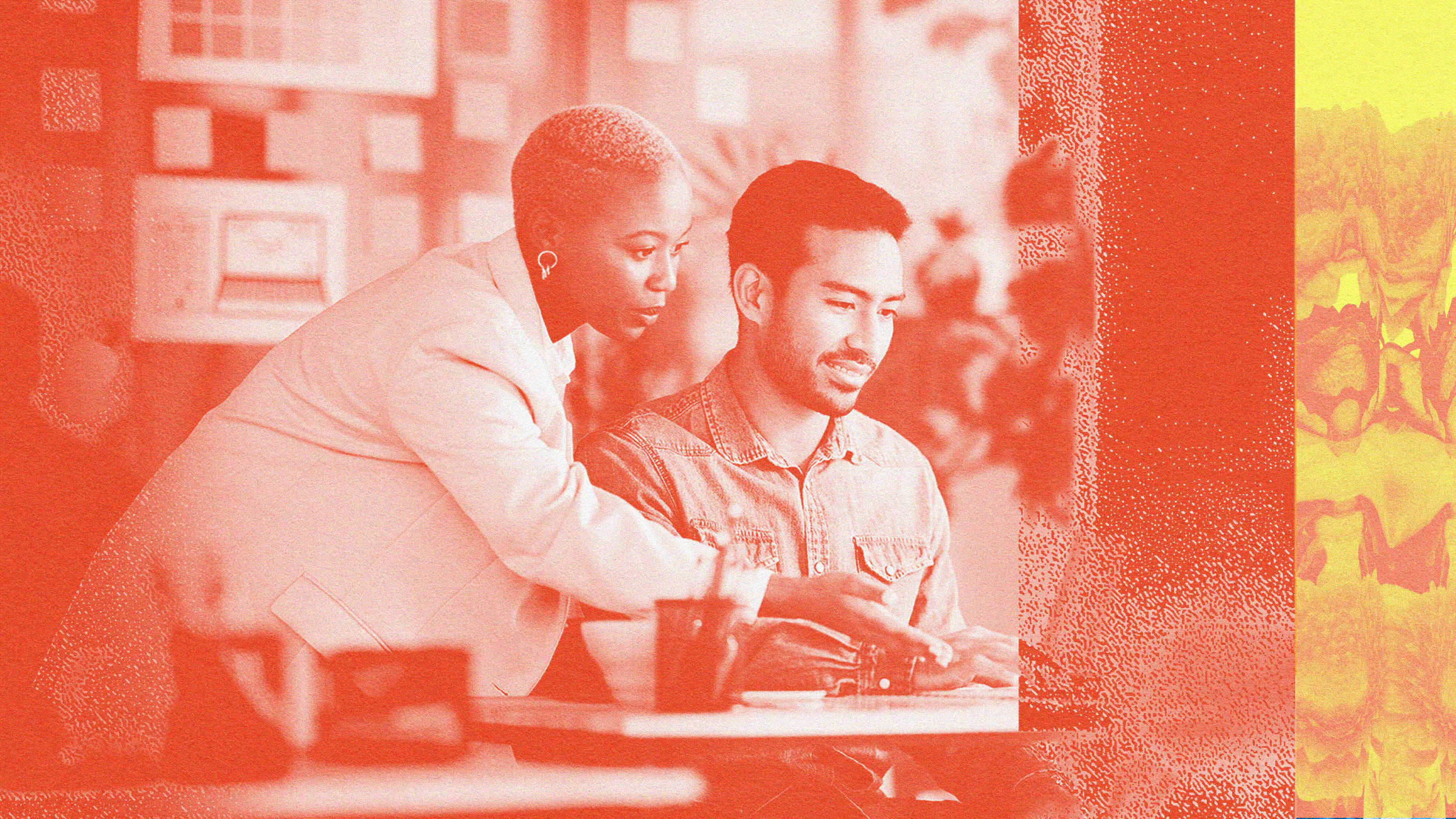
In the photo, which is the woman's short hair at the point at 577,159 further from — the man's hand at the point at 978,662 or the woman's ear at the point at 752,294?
the man's hand at the point at 978,662

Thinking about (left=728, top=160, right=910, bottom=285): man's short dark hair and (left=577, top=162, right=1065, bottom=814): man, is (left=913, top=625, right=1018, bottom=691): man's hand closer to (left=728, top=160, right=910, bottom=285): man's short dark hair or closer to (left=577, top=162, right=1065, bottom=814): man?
(left=577, top=162, right=1065, bottom=814): man

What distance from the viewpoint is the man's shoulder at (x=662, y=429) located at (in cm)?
243

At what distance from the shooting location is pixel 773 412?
2.55m

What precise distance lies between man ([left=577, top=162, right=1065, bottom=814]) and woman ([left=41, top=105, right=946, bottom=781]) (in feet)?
0.39

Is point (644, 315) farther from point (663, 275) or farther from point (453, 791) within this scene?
point (453, 791)

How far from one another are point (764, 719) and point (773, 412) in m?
0.50

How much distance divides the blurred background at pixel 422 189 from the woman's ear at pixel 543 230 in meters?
0.07

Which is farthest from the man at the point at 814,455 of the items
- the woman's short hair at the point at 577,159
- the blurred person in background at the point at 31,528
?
the blurred person in background at the point at 31,528

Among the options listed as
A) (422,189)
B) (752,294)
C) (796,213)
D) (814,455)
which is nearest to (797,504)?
(814,455)

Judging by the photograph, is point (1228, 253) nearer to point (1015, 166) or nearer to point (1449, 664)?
point (1015, 166)

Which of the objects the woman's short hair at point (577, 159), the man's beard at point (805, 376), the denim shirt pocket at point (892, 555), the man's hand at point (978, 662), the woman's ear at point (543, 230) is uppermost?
the woman's short hair at point (577, 159)

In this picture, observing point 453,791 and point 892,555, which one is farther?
point 892,555

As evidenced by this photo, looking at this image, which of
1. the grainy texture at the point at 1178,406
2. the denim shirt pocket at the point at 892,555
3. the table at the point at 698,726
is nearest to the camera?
the table at the point at 698,726

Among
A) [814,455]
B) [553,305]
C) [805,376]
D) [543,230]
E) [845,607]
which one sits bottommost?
[845,607]
